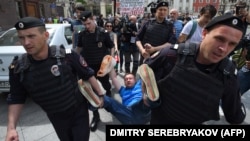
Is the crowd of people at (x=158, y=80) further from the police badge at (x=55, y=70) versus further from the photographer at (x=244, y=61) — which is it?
the photographer at (x=244, y=61)

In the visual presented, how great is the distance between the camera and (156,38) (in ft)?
10.5

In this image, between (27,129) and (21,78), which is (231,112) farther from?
(27,129)

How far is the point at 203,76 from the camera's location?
125 centimetres

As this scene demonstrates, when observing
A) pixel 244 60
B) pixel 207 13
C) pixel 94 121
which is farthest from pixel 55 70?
pixel 244 60

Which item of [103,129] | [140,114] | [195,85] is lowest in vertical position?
[103,129]

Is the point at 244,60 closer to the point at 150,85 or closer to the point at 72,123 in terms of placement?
the point at 150,85

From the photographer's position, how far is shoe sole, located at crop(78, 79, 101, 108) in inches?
71.2

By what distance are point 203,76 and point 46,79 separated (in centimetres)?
118

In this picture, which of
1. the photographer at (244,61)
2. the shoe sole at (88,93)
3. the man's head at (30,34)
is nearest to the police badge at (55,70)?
the man's head at (30,34)

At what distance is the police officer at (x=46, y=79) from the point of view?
4.93 feet

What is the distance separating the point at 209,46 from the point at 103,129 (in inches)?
87.7

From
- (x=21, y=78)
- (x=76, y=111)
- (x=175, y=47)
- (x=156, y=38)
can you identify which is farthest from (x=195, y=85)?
(x=156, y=38)

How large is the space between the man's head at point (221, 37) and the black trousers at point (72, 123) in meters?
1.21

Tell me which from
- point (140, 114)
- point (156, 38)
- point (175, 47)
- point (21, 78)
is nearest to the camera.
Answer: point (175, 47)
